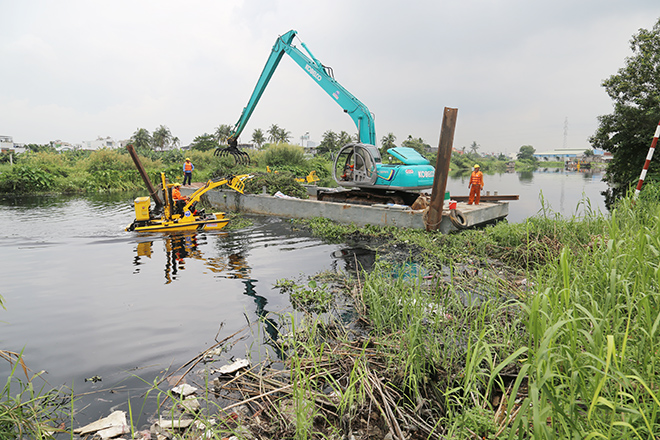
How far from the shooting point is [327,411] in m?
3.05

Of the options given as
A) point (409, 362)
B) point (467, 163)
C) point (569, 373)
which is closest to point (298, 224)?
point (409, 362)

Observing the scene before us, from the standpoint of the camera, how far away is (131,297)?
6.51 m

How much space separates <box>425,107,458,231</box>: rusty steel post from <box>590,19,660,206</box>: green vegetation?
24.9 ft

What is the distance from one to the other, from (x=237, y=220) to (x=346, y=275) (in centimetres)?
758

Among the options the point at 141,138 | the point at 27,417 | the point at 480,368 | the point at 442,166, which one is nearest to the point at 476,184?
the point at 442,166

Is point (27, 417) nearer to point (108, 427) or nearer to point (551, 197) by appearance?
point (108, 427)

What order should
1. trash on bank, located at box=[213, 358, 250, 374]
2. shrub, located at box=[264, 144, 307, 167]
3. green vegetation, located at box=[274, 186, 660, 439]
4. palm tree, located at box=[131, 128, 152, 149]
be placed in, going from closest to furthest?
green vegetation, located at box=[274, 186, 660, 439]
trash on bank, located at box=[213, 358, 250, 374]
shrub, located at box=[264, 144, 307, 167]
palm tree, located at box=[131, 128, 152, 149]

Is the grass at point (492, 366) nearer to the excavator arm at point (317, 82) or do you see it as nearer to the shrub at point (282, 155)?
the excavator arm at point (317, 82)

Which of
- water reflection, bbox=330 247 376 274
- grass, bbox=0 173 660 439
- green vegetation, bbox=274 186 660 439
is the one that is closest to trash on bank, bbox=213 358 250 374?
grass, bbox=0 173 660 439

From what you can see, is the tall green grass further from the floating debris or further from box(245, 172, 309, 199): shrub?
box(245, 172, 309, 199): shrub

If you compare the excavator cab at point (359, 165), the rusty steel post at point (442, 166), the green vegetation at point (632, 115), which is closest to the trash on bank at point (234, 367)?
the rusty steel post at point (442, 166)

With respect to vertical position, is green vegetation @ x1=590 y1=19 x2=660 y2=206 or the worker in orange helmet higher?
green vegetation @ x1=590 y1=19 x2=660 y2=206

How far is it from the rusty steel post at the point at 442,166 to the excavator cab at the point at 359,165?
2.71m

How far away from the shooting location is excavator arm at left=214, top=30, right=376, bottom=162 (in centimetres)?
1367
